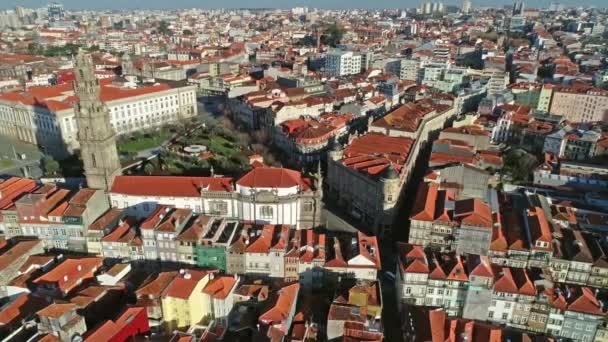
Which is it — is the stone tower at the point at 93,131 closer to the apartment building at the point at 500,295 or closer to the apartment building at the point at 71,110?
the apartment building at the point at 71,110

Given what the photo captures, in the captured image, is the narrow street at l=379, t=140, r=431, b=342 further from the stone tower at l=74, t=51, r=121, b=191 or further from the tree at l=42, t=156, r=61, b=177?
the tree at l=42, t=156, r=61, b=177

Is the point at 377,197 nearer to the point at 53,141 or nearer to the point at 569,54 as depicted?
the point at 53,141

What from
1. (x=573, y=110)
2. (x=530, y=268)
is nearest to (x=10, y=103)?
(x=530, y=268)

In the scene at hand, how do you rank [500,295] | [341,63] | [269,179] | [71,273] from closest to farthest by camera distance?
[500,295] < [71,273] < [269,179] < [341,63]

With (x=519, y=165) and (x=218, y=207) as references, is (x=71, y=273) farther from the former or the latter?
(x=519, y=165)

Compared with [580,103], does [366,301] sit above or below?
below

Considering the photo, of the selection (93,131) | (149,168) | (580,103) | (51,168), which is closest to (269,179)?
(93,131)

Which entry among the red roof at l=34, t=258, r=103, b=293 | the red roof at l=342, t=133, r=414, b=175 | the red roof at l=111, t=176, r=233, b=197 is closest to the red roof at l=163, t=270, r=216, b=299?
the red roof at l=34, t=258, r=103, b=293
